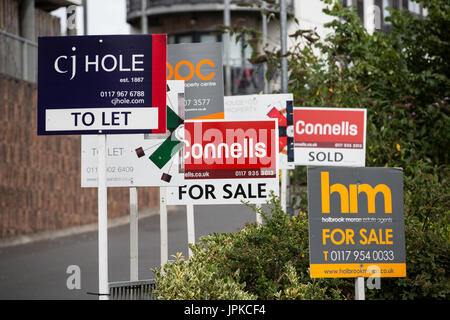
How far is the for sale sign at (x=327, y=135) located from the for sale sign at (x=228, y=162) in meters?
3.49

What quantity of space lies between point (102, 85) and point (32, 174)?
14969 millimetres

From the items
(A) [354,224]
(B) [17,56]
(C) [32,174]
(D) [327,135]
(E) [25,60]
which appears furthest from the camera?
(E) [25,60]

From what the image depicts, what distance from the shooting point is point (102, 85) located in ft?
20.3

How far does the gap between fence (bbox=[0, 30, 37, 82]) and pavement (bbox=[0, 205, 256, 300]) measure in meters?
4.08

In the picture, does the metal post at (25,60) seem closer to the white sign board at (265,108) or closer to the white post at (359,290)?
the white sign board at (265,108)

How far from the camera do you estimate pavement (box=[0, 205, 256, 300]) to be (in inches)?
533

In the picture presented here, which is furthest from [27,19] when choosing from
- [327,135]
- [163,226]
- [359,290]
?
[359,290]

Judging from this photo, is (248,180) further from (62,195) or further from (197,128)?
(62,195)

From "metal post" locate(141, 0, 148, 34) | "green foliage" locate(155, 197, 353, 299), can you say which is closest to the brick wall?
"green foliage" locate(155, 197, 353, 299)

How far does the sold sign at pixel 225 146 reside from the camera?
28.4 ft

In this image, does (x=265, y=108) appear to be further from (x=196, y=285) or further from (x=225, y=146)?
(x=196, y=285)

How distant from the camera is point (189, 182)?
877cm

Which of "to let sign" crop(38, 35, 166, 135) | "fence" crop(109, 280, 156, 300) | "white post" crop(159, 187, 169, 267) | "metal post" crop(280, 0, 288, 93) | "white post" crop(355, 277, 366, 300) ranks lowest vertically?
"fence" crop(109, 280, 156, 300)

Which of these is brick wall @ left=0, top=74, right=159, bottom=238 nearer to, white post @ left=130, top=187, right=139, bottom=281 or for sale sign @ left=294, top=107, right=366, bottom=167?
for sale sign @ left=294, top=107, right=366, bottom=167
